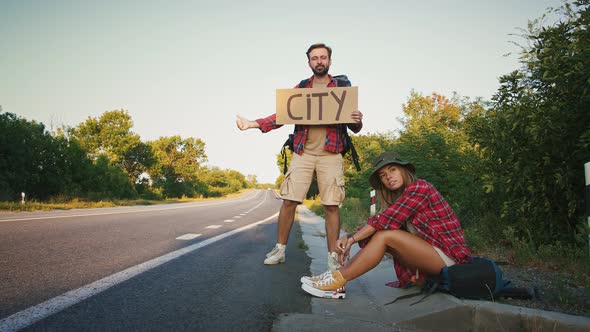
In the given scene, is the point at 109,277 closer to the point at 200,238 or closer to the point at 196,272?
the point at 196,272

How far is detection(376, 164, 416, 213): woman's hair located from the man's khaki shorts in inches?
24.4

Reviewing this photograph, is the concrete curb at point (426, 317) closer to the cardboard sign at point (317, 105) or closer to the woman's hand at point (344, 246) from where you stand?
the woman's hand at point (344, 246)

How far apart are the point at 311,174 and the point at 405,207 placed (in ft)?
4.68

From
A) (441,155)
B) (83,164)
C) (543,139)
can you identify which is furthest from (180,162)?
(543,139)

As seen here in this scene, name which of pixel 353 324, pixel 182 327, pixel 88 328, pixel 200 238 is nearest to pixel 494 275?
pixel 353 324

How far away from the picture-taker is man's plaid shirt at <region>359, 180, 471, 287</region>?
2.66 meters

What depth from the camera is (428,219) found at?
8.96ft

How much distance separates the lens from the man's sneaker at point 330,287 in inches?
107

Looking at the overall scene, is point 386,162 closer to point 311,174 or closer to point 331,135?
point 331,135

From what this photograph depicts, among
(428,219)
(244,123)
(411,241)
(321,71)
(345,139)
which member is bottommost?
(411,241)

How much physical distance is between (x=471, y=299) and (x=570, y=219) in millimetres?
2678

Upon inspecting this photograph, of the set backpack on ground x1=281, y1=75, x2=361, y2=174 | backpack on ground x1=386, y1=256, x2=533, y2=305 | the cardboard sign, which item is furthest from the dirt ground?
the cardboard sign

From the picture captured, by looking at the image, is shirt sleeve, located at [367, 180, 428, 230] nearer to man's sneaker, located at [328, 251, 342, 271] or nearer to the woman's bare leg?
the woman's bare leg

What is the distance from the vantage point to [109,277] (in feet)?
9.68
